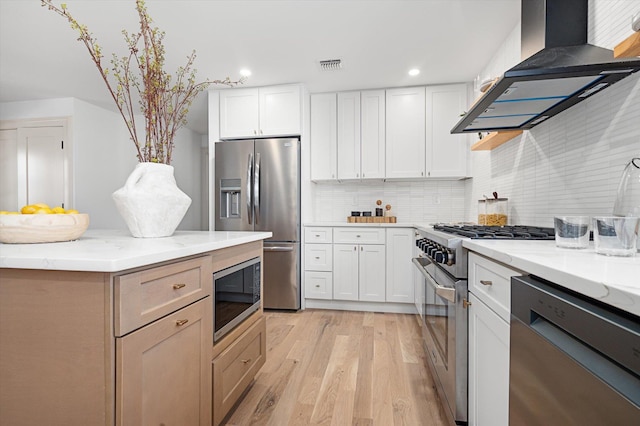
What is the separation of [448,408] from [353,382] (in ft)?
1.98

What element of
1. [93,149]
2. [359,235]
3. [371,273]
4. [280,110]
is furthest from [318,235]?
[93,149]

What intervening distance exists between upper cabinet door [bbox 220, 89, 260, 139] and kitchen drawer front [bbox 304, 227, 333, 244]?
1.30 m

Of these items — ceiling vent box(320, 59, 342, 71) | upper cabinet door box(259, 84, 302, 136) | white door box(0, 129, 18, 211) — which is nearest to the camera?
ceiling vent box(320, 59, 342, 71)

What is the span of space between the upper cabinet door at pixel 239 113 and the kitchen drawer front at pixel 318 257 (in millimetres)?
1487

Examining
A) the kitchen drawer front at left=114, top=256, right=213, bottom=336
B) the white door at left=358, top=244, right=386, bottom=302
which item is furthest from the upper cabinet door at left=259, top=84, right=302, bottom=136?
the kitchen drawer front at left=114, top=256, right=213, bottom=336

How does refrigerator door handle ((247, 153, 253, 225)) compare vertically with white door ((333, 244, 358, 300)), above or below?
above

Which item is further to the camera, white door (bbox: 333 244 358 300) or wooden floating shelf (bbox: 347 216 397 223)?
wooden floating shelf (bbox: 347 216 397 223)

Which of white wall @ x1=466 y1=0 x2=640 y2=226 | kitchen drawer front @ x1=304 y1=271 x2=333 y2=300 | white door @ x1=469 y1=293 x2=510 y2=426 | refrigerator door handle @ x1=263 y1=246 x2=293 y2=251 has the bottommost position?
kitchen drawer front @ x1=304 y1=271 x2=333 y2=300

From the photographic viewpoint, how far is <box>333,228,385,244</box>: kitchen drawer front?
11.1ft

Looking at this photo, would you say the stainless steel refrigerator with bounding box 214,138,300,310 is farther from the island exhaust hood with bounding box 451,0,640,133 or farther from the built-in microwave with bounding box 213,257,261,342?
the island exhaust hood with bounding box 451,0,640,133

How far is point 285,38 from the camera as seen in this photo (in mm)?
2656

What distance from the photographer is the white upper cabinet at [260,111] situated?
3.54m

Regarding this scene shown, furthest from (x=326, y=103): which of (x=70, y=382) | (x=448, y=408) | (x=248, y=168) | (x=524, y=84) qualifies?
(x=70, y=382)

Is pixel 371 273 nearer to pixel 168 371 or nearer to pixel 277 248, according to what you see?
pixel 277 248
